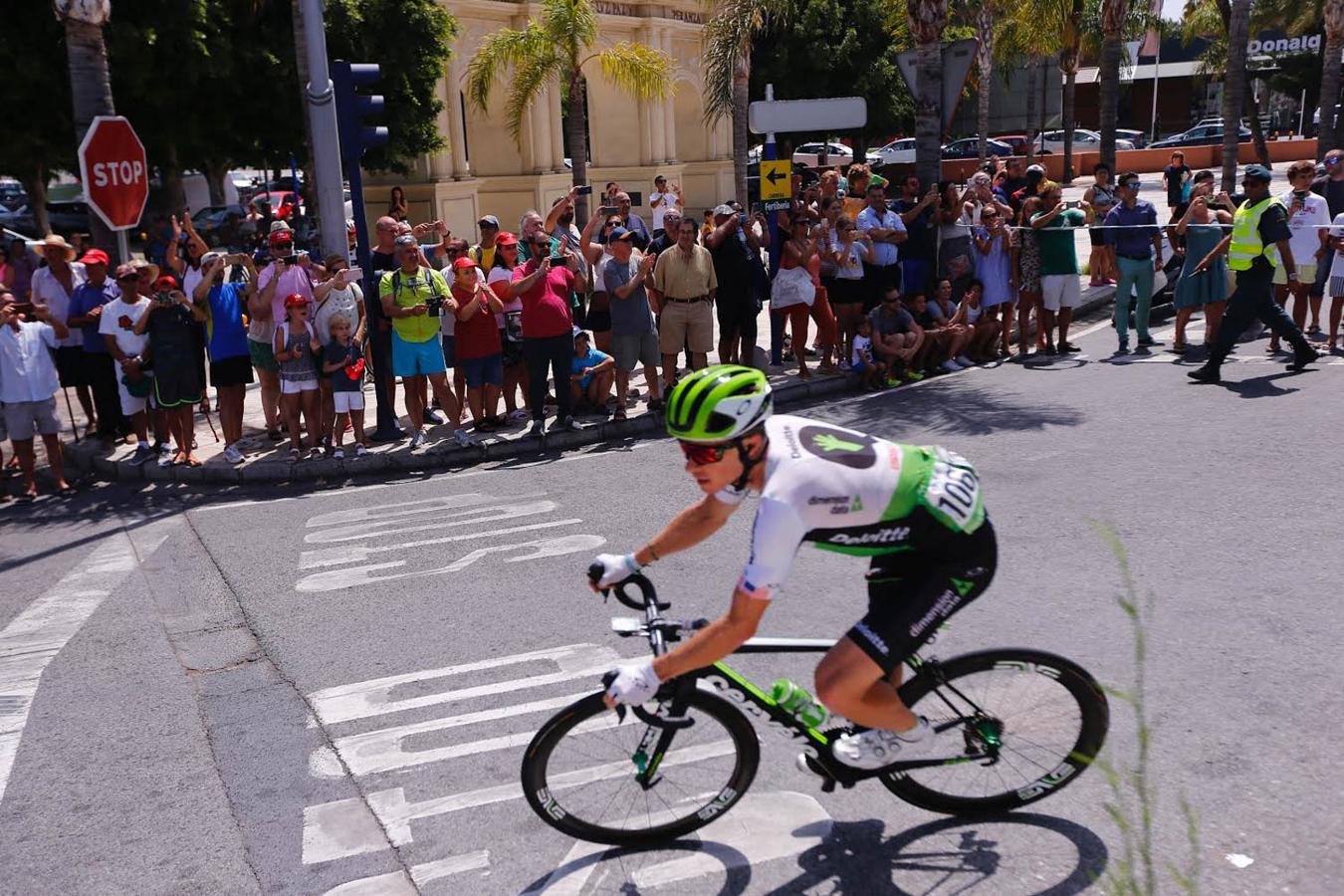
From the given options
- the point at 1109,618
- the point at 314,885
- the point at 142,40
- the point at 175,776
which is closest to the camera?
the point at 314,885

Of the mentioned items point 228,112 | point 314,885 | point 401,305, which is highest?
point 228,112

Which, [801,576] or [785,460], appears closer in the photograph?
[785,460]

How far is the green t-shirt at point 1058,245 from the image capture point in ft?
44.0

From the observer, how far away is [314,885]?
4488 millimetres

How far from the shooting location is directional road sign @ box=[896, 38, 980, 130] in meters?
13.1

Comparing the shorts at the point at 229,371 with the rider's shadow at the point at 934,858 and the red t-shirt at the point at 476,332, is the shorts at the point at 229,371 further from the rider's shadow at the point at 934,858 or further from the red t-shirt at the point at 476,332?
the rider's shadow at the point at 934,858

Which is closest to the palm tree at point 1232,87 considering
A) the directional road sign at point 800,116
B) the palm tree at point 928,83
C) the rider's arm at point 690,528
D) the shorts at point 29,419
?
the palm tree at point 928,83

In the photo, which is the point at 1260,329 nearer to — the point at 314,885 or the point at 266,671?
the point at 266,671

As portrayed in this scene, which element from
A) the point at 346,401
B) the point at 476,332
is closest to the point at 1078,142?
the point at 476,332

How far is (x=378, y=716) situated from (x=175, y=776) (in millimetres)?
910

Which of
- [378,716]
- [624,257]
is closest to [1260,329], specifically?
[624,257]

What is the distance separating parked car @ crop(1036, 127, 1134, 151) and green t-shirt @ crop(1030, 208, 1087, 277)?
117ft

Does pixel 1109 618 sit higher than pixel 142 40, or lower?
lower

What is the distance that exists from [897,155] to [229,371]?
37683 millimetres
